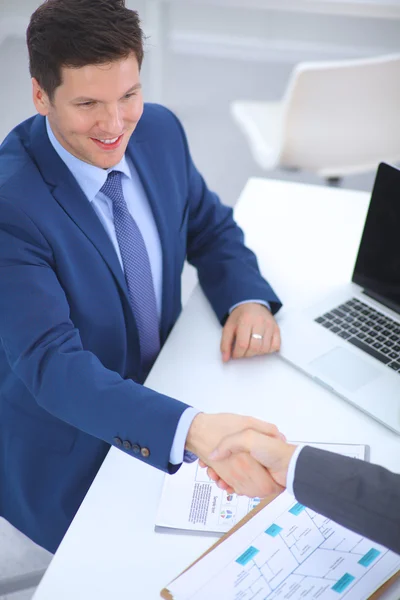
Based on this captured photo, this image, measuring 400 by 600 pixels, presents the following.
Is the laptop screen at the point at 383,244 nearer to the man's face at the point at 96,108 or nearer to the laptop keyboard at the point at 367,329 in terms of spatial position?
the laptop keyboard at the point at 367,329

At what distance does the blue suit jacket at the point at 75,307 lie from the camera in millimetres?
1298

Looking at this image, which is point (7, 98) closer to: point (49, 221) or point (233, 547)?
point (49, 221)

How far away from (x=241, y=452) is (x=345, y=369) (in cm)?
33

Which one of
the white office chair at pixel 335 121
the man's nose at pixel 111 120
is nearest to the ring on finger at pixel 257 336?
the man's nose at pixel 111 120

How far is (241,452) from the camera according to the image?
1294mm

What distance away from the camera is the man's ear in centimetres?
138

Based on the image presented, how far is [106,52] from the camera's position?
130cm

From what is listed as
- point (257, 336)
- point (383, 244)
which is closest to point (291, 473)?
point (257, 336)

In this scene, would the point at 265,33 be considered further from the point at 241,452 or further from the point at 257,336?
the point at 241,452

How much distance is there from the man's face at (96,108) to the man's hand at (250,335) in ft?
1.38

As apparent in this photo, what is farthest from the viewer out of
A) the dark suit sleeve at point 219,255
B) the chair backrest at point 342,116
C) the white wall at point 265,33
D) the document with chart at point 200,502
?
the white wall at point 265,33

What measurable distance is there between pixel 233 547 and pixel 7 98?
337 centimetres

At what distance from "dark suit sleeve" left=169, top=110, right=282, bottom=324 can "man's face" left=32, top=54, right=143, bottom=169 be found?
0.34 metres

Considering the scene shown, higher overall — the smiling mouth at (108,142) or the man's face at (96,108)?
the man's face at (96,108)
